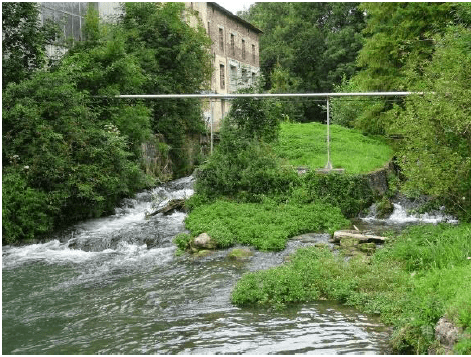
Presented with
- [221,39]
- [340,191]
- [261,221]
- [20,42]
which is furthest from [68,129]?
[221,39]

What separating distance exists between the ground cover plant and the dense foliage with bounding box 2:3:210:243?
23.2 ft

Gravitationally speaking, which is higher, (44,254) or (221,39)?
(221,39)

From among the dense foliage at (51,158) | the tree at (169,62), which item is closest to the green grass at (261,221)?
the dense foliage at (51,158)

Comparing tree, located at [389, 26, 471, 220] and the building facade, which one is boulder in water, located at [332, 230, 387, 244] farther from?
the building facade

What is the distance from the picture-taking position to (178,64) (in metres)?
24.3

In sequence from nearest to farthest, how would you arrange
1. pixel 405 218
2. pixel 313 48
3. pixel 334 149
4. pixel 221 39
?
pixel 405 218
pixel 334 149
pixel 221 39
pixel 313 48

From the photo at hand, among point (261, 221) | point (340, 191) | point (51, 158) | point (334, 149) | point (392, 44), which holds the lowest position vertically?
point (261, 221)

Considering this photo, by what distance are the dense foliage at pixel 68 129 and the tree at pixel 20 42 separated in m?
0.03

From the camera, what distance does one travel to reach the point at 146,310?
9.05m

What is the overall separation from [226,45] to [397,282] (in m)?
31.3

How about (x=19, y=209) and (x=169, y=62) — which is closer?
(x=19, y=209)

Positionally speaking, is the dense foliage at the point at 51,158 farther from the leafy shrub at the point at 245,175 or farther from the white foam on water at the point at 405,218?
the white foam on water at the point at 405,218

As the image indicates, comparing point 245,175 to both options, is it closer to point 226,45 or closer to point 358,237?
point 358,237

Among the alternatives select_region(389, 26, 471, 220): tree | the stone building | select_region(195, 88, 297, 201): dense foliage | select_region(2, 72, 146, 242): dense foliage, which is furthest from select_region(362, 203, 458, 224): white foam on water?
the stone building
